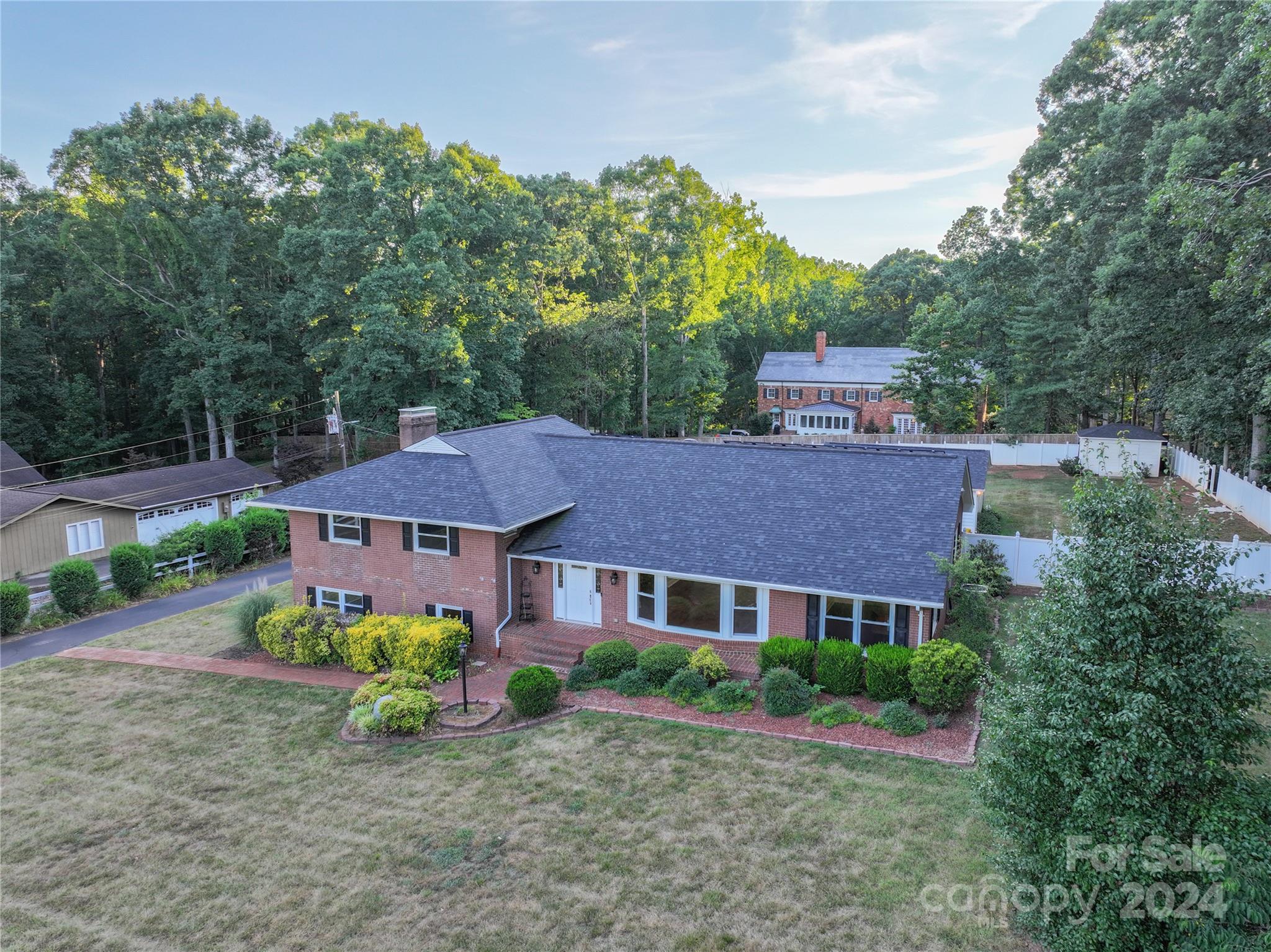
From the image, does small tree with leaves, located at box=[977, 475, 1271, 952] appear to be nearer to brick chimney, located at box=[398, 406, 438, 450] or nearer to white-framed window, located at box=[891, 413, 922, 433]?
brick chimney, located at box=[398, 406, 438, 450]

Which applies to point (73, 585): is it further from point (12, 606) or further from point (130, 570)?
point (130, 570)

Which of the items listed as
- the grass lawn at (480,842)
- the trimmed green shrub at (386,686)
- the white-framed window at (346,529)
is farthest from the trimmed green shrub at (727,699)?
the white-framed window at (346,529)

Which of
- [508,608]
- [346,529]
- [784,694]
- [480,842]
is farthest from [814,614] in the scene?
[346,529]

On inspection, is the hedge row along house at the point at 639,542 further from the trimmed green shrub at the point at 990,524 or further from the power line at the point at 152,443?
the power line at the point at 152,443

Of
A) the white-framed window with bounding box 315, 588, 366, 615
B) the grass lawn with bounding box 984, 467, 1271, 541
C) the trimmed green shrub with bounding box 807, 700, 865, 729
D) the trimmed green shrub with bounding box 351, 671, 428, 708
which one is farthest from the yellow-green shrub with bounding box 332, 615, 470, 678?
the grass lawn with bounding box 984, 467, 1271, 541

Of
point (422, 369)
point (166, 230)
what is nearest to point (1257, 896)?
point (422, 369)

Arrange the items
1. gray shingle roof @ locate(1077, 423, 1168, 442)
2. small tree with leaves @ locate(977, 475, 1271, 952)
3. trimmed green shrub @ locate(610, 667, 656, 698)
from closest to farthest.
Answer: small tree with leaves @ locate(977, 475, 1271, 952)
trimmed green shrub @ locate(610, 667, 656, 698)
gray shingle roof @ locate(1077, 423, 1168, 442)

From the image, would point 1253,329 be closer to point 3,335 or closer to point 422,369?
point 422,369
